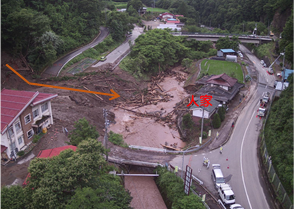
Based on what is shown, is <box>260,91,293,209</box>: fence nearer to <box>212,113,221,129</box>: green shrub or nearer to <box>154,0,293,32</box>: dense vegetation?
<box>212,113,221,129</box>: green shrub

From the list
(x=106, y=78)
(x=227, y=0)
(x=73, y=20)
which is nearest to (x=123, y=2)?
(x=227, y=0)

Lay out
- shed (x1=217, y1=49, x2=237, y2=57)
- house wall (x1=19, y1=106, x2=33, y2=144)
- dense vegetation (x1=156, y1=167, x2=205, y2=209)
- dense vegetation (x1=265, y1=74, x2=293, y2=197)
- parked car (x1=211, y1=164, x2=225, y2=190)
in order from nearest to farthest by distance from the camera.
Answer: dense vegetation (x1=156, y1=167, x2=205, y2=209) → dense vegetation (x1=265, y1=74, x2=293, y2=197) → parked car (x1=211, y1=164, x2=225, y2=190) → house wall (x1=19, y1=106, x2=33, y2=144) → shed (x1=217, y1=49, x2=237, y2=57)

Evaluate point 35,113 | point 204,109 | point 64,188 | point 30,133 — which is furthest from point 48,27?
point 64,188

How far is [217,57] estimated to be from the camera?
58812mm

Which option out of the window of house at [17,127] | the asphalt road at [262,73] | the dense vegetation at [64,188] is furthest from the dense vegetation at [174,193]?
the asphalt road at [262,73]

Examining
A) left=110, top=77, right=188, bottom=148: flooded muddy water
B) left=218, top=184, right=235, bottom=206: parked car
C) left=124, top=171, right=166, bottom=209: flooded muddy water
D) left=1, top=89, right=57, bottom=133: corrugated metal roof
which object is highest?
left=1, top=89, right=57, bottom=133: corrugated metal roof

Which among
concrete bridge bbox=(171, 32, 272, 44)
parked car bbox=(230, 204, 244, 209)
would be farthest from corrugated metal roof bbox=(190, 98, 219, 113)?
concrete bridge bbox=(171, 32, 272, 44)

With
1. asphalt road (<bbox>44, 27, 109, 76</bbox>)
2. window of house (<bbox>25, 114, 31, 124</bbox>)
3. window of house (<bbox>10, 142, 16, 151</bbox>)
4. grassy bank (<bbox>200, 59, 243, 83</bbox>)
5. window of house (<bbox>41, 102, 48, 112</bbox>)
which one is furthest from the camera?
grassy bank (<bbox>200, 59, 243, 83</bbox>)

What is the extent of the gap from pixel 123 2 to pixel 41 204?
111406mm

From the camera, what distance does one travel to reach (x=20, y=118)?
896 inches

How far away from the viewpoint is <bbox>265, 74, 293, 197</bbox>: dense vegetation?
19.1 m

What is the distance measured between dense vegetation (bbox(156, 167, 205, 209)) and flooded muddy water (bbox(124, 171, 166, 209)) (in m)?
0.68

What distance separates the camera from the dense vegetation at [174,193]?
17259mm

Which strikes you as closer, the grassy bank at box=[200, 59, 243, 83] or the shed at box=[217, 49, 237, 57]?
the grassy bank at box=[200, 59, 243, 83]
